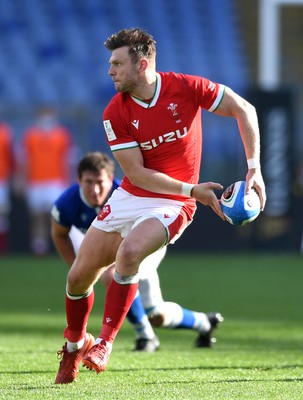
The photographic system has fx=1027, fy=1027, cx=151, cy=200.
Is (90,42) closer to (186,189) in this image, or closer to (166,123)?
(166,123)

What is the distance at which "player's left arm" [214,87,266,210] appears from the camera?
5.86 meters

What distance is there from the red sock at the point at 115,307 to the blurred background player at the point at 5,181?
10960 mm

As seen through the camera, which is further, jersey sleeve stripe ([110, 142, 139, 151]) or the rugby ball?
jersey sleeve stripe ([110, 142, 139, 151])

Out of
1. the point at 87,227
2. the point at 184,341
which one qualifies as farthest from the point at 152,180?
the point at 184,341

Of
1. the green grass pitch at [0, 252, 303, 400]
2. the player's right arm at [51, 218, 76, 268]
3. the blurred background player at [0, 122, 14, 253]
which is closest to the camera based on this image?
the green grass pitch at [0, 252, 303, 400]

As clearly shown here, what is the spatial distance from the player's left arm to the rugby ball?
0.09 metres

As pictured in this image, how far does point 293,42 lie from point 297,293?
11.8 meters

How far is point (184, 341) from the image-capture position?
27.7 ft

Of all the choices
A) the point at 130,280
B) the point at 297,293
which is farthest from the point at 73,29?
the point at 130,280

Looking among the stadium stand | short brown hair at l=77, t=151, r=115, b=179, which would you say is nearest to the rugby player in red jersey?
short brown hair at l=77, t=151, r=115, b=179

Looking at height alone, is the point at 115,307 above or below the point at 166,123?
below

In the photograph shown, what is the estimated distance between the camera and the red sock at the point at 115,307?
5.79 metres

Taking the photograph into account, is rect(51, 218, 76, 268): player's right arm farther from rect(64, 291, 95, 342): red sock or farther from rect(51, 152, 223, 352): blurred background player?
rect(64, 291, 95, 342): red sock

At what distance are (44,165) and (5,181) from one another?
29.7 inches
